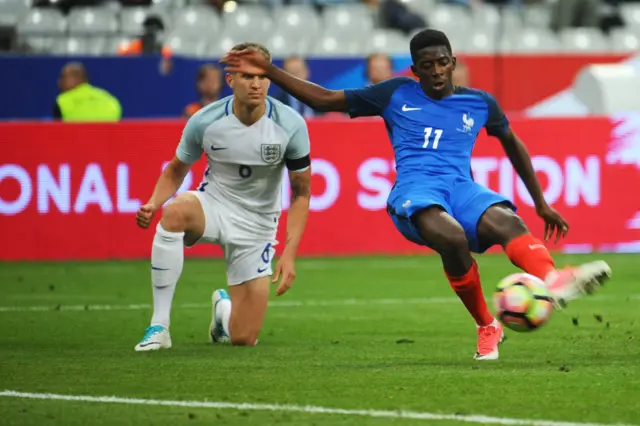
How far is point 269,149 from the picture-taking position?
9.62 meters

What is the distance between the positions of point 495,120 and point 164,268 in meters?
2.26

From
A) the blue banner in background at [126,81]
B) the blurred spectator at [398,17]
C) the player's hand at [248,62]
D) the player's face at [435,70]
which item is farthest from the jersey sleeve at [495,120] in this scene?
the blurred spectator at [398,17]

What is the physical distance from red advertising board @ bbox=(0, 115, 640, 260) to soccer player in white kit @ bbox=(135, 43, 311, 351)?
20.3 ft

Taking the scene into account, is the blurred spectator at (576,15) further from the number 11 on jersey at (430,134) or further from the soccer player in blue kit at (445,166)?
the number 11 on jersey at (430,134)

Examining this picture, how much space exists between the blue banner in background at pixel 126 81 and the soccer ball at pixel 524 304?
12419 millimetres

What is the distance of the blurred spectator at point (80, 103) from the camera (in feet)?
57.1

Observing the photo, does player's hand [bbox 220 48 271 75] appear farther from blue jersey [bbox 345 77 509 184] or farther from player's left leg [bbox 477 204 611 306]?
player's left leg [bbox 477 204 611 306]

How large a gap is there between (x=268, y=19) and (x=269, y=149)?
12892 millimetres

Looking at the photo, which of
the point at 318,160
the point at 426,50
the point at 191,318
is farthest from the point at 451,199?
the point at 318,160

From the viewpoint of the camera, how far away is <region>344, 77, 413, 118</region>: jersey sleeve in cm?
875

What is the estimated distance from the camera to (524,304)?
7664mm

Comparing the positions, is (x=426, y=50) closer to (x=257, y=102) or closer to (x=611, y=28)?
(x=257, y=102)

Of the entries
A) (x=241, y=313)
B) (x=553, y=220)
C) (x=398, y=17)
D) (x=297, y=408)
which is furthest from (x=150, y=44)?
(x=297, y=408)

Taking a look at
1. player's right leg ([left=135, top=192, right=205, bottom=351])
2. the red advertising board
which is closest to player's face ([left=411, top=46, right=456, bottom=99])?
player's right leg ([left=135, top=192, right=205, bottom=351])
